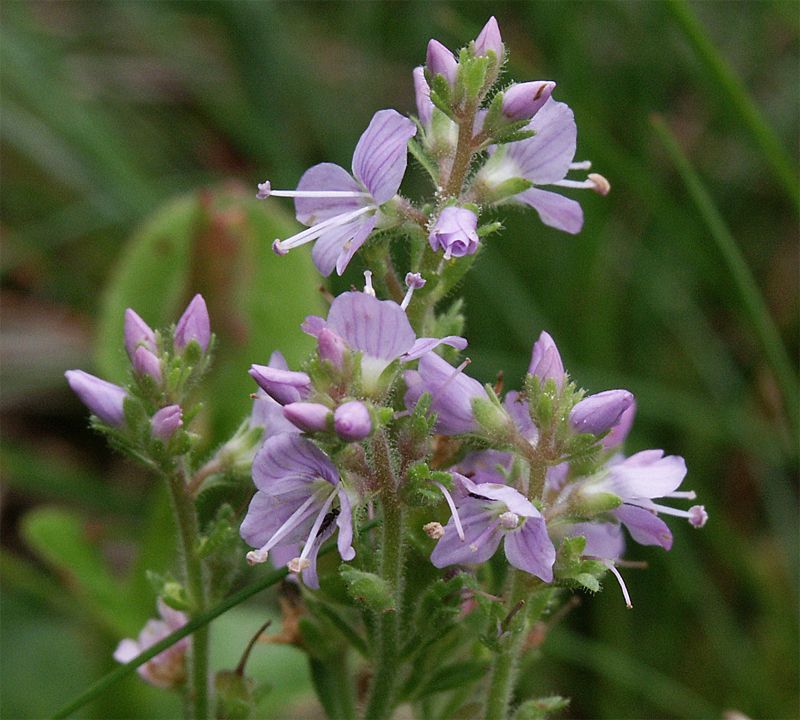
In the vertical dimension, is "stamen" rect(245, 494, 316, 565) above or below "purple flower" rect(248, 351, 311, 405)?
below

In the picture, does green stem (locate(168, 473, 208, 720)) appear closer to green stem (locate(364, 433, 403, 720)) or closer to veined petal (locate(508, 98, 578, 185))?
green stem (locate(364, 433, 403, 720))

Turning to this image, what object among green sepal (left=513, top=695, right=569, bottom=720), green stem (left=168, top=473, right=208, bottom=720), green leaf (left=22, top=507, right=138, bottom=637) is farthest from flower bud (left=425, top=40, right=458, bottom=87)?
green leaf (left=22, top=507, right=138, bottom=637)

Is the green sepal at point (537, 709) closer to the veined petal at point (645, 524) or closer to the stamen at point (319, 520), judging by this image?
the veined petal at point (645, 524)

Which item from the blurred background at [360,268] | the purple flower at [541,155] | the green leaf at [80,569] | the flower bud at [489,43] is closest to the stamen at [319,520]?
the purple flower at [541,155]

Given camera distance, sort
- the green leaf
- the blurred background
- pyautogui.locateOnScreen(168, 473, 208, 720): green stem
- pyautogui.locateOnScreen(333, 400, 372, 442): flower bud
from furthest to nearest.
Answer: the blurred background → the green leaf → pyautogui.locateOnScreen(168, 473, 208, 720): green stem → pyautogui.locateOnScreen(333, 400, 372, 442): flower bud

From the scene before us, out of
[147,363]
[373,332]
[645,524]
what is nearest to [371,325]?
[373,332]

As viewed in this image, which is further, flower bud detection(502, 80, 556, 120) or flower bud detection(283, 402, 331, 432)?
flower bud detection(502, 80, 556, 120)

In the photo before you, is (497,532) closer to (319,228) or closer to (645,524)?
(645,524)
